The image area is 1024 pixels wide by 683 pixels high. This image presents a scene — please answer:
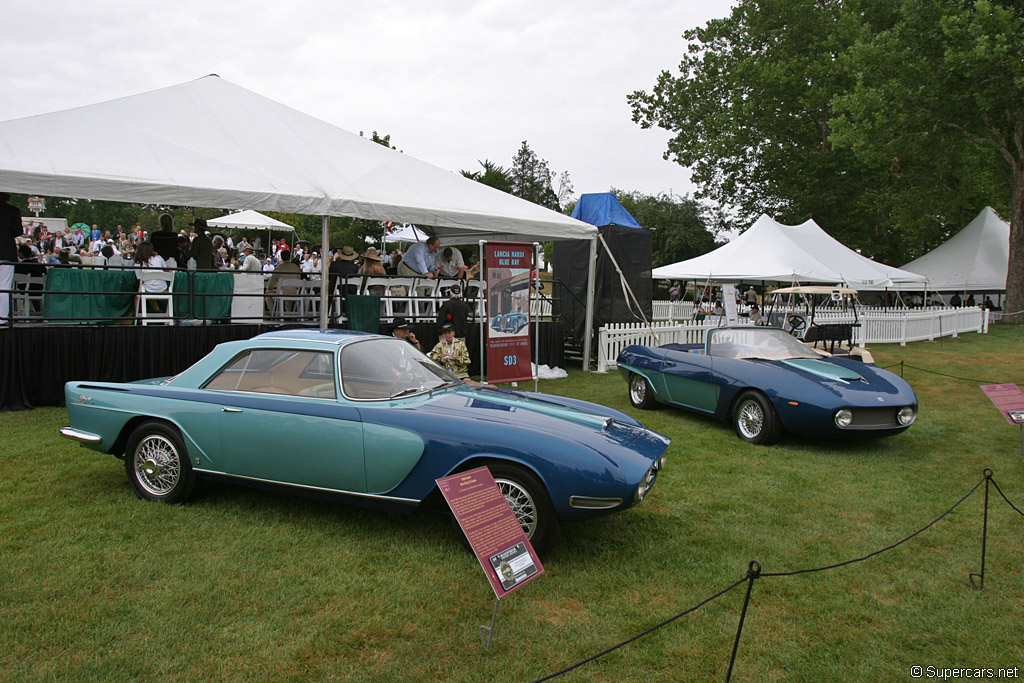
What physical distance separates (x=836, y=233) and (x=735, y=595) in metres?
39.1

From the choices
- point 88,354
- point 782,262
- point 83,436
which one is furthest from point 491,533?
point 782,262

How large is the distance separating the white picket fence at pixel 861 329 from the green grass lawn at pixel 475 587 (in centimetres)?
669

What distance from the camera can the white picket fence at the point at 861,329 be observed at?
44.6 ft

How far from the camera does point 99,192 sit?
7762 millimetres

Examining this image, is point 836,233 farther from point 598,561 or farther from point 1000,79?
point 598,561

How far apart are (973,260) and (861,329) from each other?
1843cm

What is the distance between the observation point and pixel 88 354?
843 centimetres

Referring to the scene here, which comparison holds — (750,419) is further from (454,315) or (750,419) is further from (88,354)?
(88,354)

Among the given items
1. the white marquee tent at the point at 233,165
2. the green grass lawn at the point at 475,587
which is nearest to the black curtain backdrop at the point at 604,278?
the white marquee tent at the point at 233,165

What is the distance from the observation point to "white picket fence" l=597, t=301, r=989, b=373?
13594 mm

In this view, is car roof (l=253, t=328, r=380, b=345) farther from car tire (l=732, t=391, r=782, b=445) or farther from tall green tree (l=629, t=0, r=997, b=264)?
tall green tree (l=629, t=0, r=997, b=264)

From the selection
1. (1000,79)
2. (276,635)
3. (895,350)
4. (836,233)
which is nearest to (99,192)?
(276,635)

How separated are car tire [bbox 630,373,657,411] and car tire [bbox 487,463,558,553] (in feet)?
17.4

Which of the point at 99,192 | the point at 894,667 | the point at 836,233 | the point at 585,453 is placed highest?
the point at 836,233
